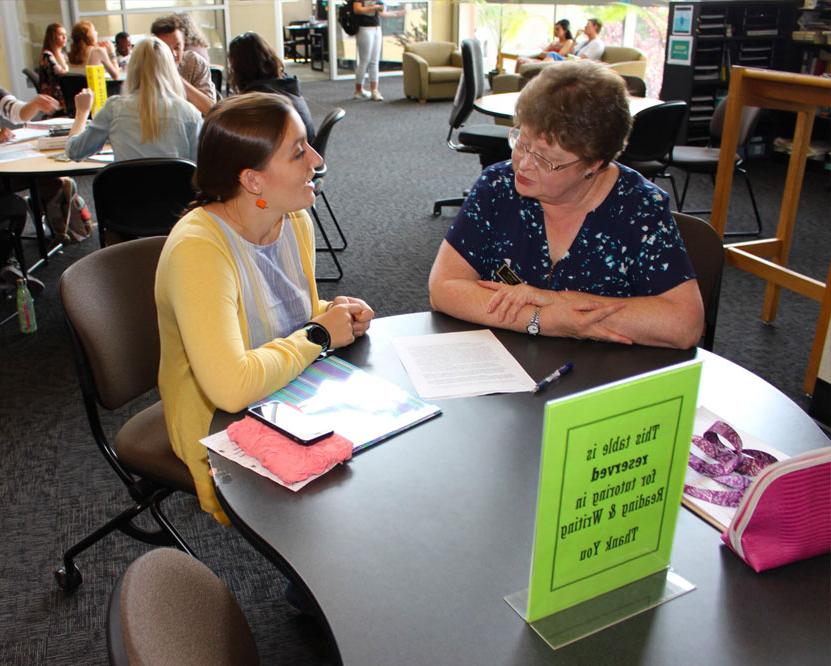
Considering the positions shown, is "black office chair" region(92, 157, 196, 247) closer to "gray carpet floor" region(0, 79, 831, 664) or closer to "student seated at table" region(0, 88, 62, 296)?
"gray carpet floor" region(0, 79, 831, 664)

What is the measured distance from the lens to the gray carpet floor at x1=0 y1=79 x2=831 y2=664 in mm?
1973

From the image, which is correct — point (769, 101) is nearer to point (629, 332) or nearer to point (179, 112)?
point (629, 332)

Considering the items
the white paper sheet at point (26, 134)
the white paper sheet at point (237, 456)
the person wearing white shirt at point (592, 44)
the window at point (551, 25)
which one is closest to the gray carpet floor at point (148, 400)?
the white paper sheet at point (26, 134)

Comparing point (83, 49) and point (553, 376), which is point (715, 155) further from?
point (83, 49)

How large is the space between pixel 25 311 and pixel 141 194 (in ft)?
2.88

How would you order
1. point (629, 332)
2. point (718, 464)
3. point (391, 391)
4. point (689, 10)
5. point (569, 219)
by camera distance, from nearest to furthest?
point (718, 464), point (391, 391), point (629, 332), point (569, 219), point (689, 10)

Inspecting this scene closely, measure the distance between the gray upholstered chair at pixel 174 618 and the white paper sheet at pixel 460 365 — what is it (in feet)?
1.85

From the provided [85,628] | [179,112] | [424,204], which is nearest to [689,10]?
[424,204]

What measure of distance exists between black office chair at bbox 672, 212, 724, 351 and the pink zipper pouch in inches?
39.7

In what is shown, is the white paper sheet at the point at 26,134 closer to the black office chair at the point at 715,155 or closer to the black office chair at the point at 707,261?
the black office chair at the point at 707,261

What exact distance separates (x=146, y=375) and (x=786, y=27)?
650cm

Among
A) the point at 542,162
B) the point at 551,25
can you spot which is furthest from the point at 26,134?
the point at 551,25

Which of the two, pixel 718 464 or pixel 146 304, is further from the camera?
pixel 146 304

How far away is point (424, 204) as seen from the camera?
5598 mm
